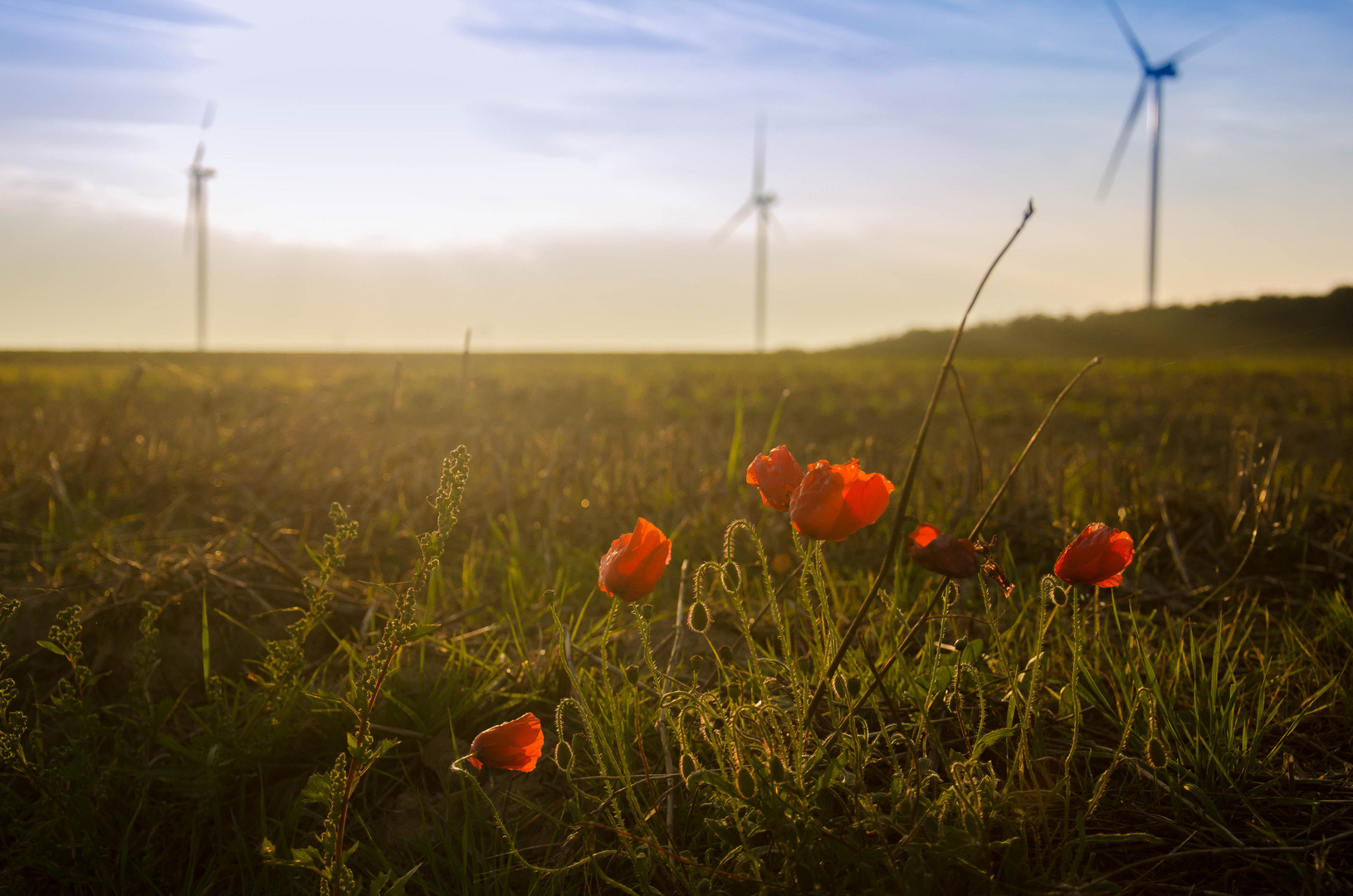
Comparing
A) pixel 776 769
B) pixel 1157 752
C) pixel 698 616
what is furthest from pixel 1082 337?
pixel 776 769

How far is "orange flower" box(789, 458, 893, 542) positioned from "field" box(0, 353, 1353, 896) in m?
0.11

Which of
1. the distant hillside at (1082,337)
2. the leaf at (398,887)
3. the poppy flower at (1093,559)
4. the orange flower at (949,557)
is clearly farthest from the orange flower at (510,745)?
the distant hillside at (1082,337)

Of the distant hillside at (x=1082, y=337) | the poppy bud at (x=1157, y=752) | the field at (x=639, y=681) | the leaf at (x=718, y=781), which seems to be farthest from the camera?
the distant hillside at (x=1082, y=337)

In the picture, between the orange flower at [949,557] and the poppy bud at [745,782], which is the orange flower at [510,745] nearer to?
the poppy bud at [745,782]

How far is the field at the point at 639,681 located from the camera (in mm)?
1286

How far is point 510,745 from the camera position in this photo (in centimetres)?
127

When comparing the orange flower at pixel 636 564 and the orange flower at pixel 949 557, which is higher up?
the orange flower at pixel 949 557

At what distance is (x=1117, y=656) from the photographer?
2055 mm

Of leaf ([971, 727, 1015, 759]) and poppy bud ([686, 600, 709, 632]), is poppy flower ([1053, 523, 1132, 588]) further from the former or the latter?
poppy bud ([686, 600, 709, 632])

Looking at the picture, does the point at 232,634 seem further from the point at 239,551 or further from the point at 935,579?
the point at 935,579

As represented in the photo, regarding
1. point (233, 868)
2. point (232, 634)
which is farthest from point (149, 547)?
point (233, 868)

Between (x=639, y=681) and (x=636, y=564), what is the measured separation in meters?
0.55

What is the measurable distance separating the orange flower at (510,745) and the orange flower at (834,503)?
519 mm

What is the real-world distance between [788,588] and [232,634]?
1680 millimetres
